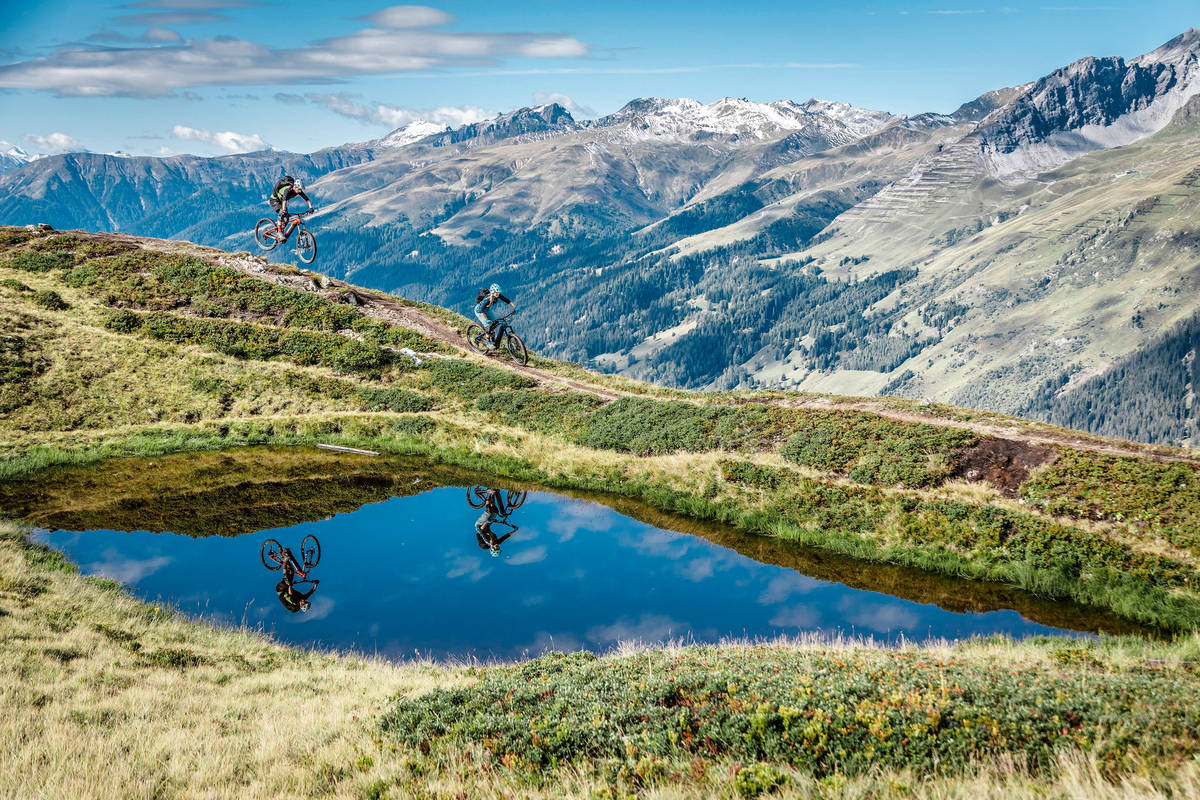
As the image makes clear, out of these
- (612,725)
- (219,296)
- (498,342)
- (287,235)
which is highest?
(287,235)

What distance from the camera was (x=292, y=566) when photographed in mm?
28484

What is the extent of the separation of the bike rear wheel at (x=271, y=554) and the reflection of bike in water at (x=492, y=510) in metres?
8.53

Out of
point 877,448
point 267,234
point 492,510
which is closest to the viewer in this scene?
point 492,510

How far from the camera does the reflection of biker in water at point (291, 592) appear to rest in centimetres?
2556

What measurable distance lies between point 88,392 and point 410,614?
4180 centimetres

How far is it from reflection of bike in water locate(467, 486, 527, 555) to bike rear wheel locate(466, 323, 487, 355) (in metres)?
22.4

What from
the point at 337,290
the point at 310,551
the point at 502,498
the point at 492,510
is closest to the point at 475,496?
the point at 502,498

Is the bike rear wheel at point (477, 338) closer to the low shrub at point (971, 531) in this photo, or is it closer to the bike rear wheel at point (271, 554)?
the low shrub at point (971, 531)

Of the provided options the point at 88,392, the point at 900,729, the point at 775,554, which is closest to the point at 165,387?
Result: the point at 88,392

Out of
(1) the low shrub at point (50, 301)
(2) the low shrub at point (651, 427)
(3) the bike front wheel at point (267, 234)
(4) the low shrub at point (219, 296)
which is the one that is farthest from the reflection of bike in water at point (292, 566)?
(1) the low shrub at point (50, 301)

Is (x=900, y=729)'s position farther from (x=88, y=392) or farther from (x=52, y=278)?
(x=52, y=278)

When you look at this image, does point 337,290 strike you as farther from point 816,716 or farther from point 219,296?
point 816,716

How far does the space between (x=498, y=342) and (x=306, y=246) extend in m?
17.2

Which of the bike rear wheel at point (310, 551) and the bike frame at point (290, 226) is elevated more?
the bike frame at point (290, 226)
